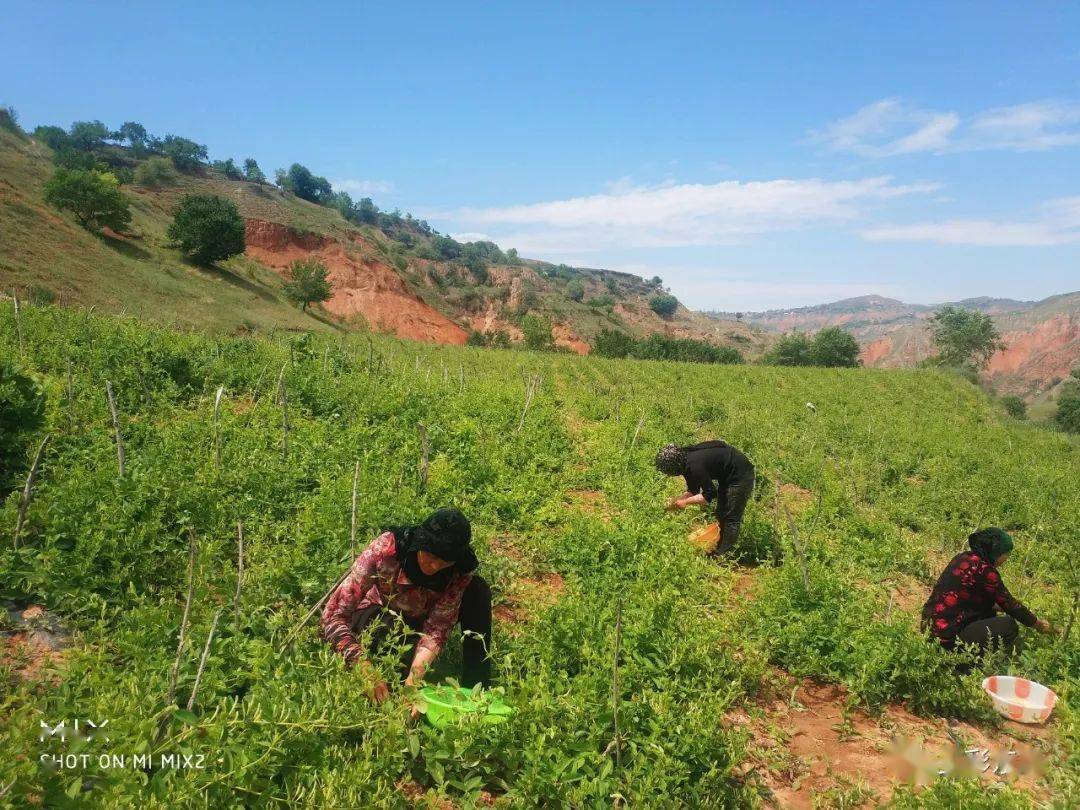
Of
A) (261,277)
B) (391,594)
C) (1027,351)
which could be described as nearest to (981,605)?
(391,594)

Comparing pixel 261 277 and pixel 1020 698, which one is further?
pixel 261 277

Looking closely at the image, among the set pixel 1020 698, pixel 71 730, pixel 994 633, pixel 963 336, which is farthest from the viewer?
pixel 963 336

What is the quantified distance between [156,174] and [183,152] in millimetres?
23137

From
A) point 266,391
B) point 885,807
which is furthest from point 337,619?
point 266,391

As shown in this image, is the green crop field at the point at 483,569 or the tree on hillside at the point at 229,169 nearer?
the green crop field at the point at 483,569

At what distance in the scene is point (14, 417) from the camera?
468 cm

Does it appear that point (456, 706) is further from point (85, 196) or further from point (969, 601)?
point (85, 196)

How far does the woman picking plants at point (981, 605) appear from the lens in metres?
4.38

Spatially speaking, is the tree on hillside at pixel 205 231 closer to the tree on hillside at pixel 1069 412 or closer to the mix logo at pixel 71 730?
the mix logo at pixel 71 730

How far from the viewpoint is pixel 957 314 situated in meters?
55.4

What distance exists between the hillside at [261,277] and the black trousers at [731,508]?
48.5 feet

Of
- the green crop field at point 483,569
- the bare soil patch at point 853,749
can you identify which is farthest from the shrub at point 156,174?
the bare soil patch at point 853,749

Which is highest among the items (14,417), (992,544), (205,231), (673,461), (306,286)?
(205,231)

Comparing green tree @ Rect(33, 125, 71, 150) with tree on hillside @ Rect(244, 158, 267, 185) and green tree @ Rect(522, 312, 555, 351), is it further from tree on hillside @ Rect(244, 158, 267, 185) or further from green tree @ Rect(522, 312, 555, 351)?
green tree @ Rect(522, 312, 555, 351)
